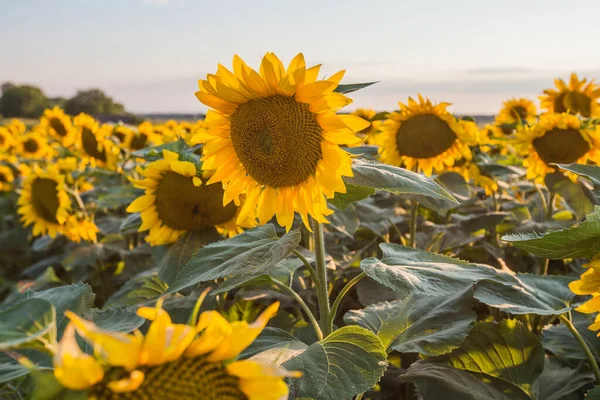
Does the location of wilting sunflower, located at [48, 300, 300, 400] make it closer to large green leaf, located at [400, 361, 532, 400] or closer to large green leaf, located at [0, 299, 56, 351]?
large green leaf, located at [0, 299, 56, 351]

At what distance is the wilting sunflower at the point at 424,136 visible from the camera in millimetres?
3164

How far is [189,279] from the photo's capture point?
1.43m

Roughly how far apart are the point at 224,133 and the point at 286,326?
0.94 metres

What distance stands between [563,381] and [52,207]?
10.8ft

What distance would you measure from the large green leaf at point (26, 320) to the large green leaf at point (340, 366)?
1.80ft

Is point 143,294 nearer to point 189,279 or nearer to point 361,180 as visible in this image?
point 189,279

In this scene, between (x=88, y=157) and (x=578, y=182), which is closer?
(x=578, y=182)

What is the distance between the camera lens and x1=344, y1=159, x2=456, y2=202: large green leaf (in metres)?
1.40

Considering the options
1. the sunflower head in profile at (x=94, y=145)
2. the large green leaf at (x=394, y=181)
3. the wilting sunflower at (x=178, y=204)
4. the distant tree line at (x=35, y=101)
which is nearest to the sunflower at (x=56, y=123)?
the sunflower head in profile at (x=94, y=145)

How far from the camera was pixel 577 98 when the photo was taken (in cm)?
409

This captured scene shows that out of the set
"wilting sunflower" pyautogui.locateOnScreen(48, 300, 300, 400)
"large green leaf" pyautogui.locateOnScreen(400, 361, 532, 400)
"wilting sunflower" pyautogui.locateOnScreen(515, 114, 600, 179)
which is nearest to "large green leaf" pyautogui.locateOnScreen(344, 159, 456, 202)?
"large green leaf" pyautogui.locateOnScreen(400, 361, 532, 400)

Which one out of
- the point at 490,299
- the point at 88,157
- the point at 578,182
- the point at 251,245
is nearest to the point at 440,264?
the point at 490,299

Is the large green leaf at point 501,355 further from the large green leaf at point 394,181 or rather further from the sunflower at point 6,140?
the sunflower at point 6,140

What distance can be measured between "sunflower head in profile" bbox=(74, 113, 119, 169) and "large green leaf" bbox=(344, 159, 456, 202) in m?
3.44
